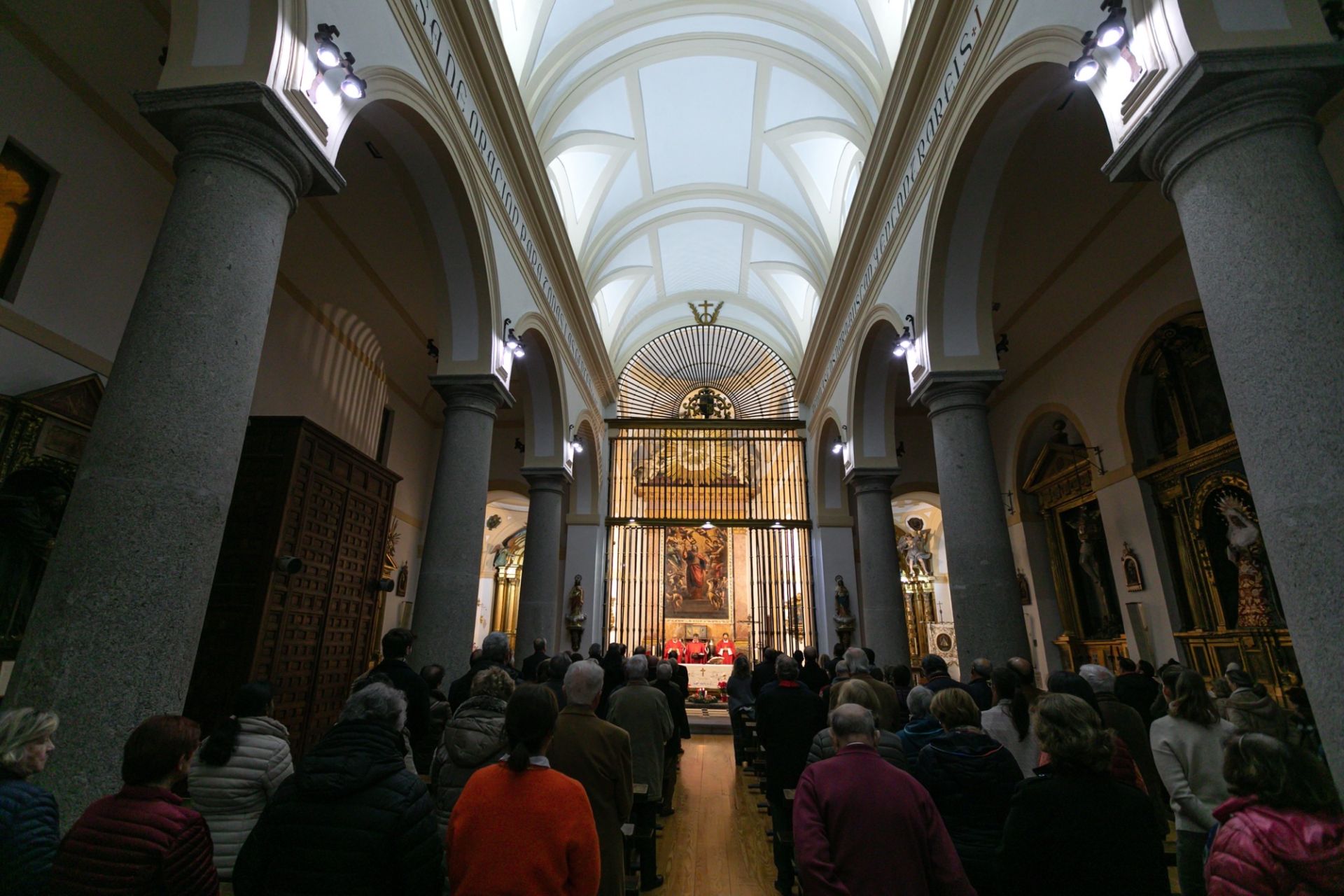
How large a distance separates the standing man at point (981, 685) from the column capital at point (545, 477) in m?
6.64

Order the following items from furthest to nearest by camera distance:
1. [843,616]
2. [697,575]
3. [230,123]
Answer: [697,575] → [843,616] → [230,123]

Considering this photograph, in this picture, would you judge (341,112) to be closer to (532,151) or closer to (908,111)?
(532,151)

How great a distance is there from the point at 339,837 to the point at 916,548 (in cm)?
1885

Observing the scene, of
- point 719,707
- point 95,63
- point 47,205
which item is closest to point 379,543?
point 47,205

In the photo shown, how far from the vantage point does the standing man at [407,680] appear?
3.65m

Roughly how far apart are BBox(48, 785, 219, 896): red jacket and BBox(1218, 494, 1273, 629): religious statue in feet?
28.0

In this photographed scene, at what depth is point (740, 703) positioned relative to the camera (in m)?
7.01

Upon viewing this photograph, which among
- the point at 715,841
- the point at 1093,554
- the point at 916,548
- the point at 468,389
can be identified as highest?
the point at 916,548

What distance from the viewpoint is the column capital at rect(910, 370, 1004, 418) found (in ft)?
19.9

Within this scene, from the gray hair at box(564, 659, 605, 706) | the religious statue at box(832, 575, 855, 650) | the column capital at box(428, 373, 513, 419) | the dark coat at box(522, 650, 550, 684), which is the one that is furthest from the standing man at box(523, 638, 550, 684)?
the religious statue at box(832, 575, 855, 650)

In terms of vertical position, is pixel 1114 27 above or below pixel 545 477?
above

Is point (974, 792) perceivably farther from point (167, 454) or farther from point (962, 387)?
point (962, 387)

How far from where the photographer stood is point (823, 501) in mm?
13680

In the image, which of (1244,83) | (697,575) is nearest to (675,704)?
(1244,83)
